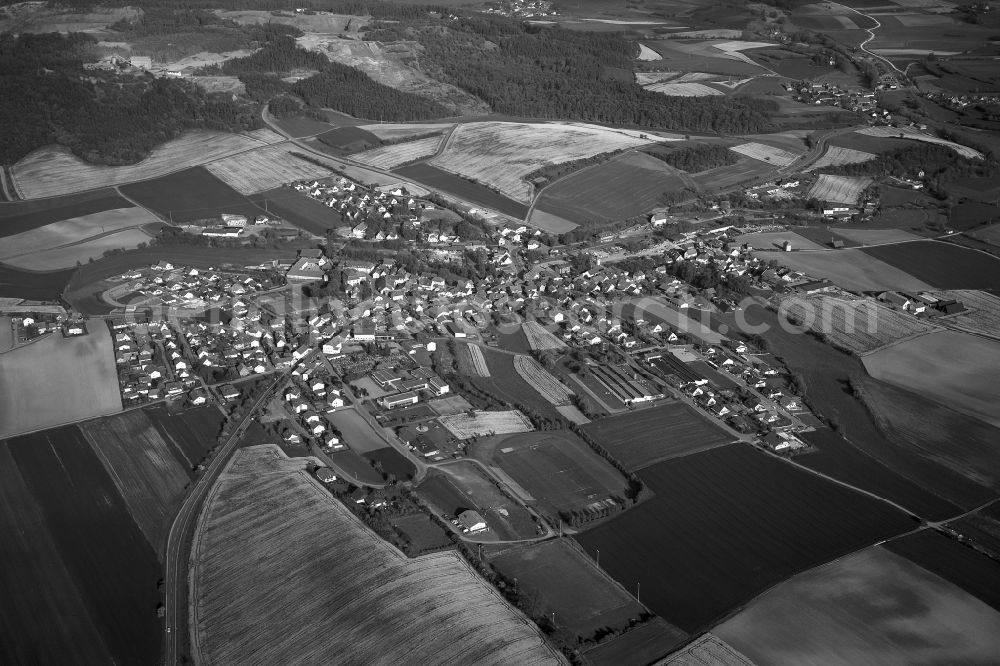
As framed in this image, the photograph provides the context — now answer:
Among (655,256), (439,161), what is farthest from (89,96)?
(655,256)

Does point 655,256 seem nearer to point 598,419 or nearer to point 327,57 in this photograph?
point 598,419

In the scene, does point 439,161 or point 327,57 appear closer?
point 439,161

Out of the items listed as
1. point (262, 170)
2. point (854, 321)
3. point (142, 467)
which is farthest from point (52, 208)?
point (854, 321)

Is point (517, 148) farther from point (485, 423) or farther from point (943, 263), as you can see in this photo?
point (485, 423)

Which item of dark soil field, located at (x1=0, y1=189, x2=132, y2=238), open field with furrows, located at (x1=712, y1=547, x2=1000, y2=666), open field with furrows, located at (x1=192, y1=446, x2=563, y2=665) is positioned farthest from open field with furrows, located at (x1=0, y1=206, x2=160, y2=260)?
open field with furrows, located at (x1=712, y1=547, x2=1000, y2=666)

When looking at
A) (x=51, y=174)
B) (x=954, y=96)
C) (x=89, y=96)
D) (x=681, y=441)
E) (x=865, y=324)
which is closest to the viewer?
(x=681, y=441)

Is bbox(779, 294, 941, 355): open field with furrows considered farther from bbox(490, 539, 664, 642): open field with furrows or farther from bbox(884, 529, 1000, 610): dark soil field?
bbox(490, 539, 664, 642): open field with furrows

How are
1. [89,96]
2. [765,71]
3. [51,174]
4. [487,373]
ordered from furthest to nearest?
1. [765,71]
2. [89,96]
3. [51,174]
4. [487,373]
